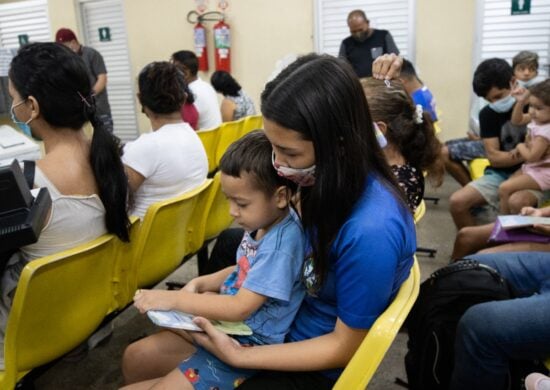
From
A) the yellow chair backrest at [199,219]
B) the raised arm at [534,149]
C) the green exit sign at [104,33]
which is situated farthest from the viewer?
the green exit sign at [104,33]

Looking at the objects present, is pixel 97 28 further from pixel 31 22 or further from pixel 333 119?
pixel 333 119

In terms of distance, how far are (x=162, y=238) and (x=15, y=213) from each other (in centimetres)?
72

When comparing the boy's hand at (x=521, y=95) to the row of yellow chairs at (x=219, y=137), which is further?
the row of yellow chairs at (x=219, y=137)

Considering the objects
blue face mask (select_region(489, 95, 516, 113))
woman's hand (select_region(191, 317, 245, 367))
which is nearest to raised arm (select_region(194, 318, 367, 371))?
woman's hand (select_region(191, 317, 245, 367))

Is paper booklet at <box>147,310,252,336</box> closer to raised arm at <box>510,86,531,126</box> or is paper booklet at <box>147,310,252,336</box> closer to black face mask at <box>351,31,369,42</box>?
raised arm at <box>510,86,531,126</box>

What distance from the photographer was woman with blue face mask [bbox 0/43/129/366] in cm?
135

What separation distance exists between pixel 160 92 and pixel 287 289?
1.31m

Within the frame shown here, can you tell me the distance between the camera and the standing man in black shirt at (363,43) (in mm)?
4504

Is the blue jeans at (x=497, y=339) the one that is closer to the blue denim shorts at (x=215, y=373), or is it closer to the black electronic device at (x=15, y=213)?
the blue denim shorts at (x=215, y=373)

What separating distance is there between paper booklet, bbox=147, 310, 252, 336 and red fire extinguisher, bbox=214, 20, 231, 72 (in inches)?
190

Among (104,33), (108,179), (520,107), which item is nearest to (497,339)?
(108,179)

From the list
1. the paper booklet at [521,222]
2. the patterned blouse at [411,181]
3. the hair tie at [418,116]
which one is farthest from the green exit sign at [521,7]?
the patterned blouse at [411,181]

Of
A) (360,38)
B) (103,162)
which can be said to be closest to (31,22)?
(360,38)

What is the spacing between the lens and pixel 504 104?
2.81 metres
